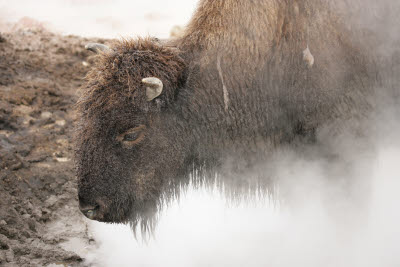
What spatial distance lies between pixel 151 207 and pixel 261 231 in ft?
4.23

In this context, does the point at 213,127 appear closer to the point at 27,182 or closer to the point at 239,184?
the point at 239,184

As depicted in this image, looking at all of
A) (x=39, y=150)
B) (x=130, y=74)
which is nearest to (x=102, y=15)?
(x=39, y=150)

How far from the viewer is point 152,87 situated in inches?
133

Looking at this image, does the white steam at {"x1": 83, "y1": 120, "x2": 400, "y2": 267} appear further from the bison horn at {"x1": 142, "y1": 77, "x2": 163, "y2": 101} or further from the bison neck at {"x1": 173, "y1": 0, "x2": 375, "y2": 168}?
the bison horn at {"x1": 142, "y1": 77, "x2": 163, "y2": 101}

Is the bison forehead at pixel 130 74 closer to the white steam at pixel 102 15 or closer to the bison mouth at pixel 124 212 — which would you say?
the bison mouth at pixel 124 212

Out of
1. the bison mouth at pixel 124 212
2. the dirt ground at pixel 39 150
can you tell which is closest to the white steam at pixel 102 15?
the dirt ground at pixel 39 150

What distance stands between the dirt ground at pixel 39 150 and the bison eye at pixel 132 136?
49.6 inches

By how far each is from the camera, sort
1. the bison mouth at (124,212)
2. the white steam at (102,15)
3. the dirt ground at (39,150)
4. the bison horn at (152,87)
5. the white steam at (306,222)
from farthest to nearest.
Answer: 1. the white steam at (102,15)
2. the dirt ground at (39,150)
3. the white steam at (306,222)
4. the bison mouth at (124,212)
5. the bison horn at (152,87)

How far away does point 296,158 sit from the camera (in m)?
4.00

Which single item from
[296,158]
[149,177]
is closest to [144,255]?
[149,177]

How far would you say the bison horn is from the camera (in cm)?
333

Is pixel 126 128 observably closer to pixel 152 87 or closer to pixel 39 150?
pixel 152 87

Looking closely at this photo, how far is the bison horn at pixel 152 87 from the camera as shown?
3.33m

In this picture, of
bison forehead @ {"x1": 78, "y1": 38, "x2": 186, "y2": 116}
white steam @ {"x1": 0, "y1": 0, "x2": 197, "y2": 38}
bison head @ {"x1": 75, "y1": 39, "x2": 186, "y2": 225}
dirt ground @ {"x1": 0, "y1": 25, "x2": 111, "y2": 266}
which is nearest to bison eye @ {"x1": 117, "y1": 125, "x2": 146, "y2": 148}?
bison head @ {"x1": 75, "y1": 39, "x2": 186, "y2": 225}
